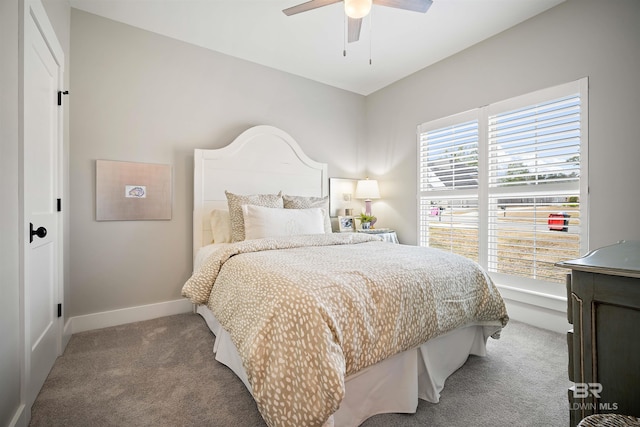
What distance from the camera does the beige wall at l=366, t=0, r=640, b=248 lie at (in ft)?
6.86

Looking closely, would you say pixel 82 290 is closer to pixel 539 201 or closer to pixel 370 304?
pixel 370 304

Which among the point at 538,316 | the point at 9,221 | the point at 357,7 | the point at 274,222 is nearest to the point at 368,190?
the point at 274,222

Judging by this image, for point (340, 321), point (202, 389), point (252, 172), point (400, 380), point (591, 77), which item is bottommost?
point (202, 389)

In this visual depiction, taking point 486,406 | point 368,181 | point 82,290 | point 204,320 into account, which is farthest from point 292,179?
point 486,406

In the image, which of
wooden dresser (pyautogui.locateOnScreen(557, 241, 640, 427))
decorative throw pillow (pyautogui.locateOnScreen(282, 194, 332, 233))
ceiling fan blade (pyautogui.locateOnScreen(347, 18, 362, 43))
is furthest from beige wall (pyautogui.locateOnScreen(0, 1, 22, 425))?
wooden dresser (pyautogui.locateOnScreen(557, 241, 640, 427))

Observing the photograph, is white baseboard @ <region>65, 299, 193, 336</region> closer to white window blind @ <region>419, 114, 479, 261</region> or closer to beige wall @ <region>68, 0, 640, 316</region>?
beige wall @ <region>68, 0, 640, 316</region>

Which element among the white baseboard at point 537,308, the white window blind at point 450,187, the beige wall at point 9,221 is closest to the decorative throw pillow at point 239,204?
the beige wall at point 9,221

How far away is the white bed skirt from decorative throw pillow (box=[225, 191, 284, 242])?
3.40 ft

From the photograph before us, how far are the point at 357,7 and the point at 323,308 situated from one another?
1.85 m

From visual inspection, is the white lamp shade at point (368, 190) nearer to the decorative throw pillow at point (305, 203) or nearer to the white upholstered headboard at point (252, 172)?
the white upholstered headboard at point (252, 172)

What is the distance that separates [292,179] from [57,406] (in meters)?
2.67

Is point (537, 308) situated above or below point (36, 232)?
below

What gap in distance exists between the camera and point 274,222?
2615mm

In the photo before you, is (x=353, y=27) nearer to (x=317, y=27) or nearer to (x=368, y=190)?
(x=317, y=27)
